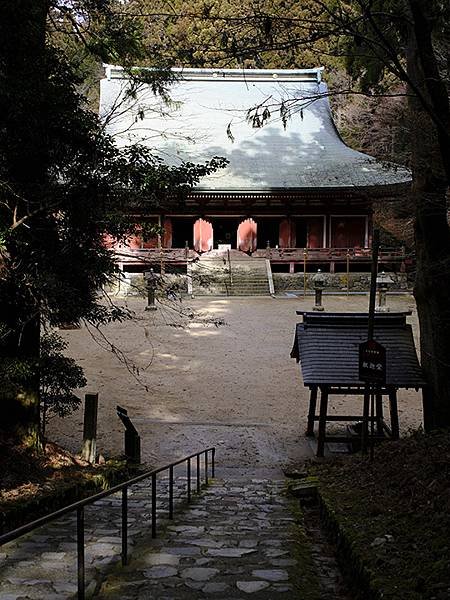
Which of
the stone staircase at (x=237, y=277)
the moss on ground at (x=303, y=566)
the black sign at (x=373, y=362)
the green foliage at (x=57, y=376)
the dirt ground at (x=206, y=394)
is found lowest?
the dirt ground at (x=206, y=394)

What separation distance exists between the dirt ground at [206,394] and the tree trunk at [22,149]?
1.59 m

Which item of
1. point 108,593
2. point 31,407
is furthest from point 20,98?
point 108,593

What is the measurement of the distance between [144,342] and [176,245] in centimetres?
1237

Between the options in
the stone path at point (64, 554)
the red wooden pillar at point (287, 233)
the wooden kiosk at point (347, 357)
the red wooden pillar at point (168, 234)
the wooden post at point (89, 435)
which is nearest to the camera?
the stone path at point (64, 554)

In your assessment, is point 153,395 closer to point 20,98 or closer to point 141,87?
point 141,87

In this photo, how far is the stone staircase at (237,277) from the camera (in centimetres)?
2108

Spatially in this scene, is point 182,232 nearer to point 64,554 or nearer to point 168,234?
point 168,234

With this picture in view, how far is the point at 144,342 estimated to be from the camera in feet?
45.6

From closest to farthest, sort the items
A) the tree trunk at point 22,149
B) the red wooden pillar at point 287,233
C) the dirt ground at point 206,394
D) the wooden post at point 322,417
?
the tree trunk at point 22,149 → the wooden post at point 322,417 → the dirt ground at point 206,394 → the red wooden pillar at point 287,233

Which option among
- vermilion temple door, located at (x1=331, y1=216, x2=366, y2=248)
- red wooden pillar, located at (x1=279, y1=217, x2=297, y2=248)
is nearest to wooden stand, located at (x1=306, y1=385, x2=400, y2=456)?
red wooden pillar, located at (x1=279, y1=217, x2=297, y2=248)

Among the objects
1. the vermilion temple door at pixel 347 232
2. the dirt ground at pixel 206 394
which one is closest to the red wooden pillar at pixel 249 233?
the vermilion temple door at pixel 347 232

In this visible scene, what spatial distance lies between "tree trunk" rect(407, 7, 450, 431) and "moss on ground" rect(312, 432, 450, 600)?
97cm

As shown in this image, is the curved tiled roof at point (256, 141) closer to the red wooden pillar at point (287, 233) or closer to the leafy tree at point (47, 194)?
the red wooden pillar at point (287, 233)

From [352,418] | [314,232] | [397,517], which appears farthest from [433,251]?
[314,232]
